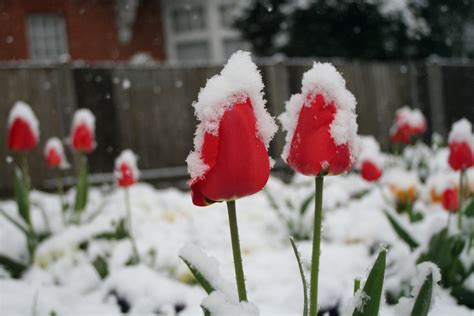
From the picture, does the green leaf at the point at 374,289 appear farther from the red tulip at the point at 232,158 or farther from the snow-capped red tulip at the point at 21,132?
the snow-capped red tulip at the point at 21,132

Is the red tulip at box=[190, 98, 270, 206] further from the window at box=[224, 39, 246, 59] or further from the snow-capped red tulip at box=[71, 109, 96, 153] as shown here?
the window at box=[224, 39, 246, 59]

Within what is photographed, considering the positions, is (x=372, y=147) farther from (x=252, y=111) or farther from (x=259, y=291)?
(x=252, y=111)

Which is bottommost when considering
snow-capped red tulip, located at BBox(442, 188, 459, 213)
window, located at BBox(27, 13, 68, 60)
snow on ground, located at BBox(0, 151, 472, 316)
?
snow on ground, located at BBox(0, 151, 472, 316)

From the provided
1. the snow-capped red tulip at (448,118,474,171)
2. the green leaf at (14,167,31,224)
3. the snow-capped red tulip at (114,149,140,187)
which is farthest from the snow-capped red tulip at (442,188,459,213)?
the green leaf at (14,167,31,224)

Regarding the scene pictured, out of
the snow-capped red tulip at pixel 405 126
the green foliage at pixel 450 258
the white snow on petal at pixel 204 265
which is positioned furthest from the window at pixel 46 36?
the white snow on petal at pixel 204 265

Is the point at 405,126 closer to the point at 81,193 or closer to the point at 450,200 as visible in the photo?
the point at 450,200
